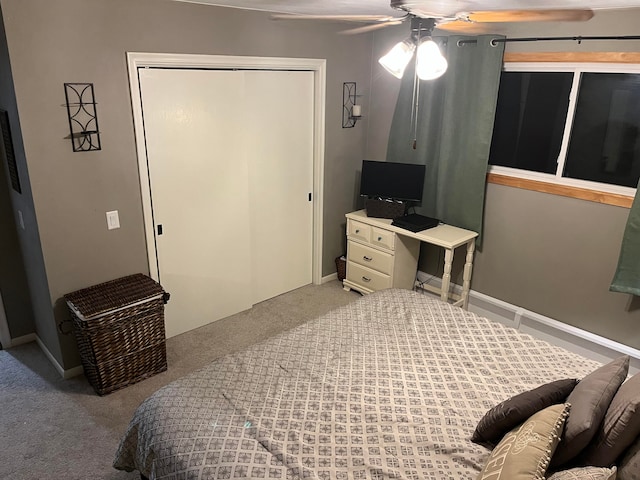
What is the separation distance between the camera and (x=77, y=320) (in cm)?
286

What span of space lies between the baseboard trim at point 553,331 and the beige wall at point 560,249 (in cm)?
5

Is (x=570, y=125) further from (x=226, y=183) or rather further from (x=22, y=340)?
(x=22, y=340)

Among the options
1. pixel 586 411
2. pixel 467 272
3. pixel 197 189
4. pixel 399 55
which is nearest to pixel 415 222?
pixel 467 272

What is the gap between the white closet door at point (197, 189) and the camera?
10.6 feet

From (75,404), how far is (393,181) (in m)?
2.79

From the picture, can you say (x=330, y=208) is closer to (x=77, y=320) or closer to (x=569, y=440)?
(x=77, y=320)

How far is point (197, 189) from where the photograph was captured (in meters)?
3.50

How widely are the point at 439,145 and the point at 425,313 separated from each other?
1692 millimetres

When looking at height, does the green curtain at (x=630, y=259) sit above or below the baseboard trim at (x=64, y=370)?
above

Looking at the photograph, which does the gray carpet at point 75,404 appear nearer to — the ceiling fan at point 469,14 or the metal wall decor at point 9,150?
the metal wall decor at point 9,150

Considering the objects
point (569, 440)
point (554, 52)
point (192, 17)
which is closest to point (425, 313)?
point (569, 440)

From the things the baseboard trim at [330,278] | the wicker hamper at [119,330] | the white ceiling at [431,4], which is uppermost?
the white ceiling at [431,4]

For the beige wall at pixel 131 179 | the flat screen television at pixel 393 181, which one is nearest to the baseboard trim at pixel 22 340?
the beige wall at pixel 131 179

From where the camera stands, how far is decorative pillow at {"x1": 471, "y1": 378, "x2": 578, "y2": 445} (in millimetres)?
1787
